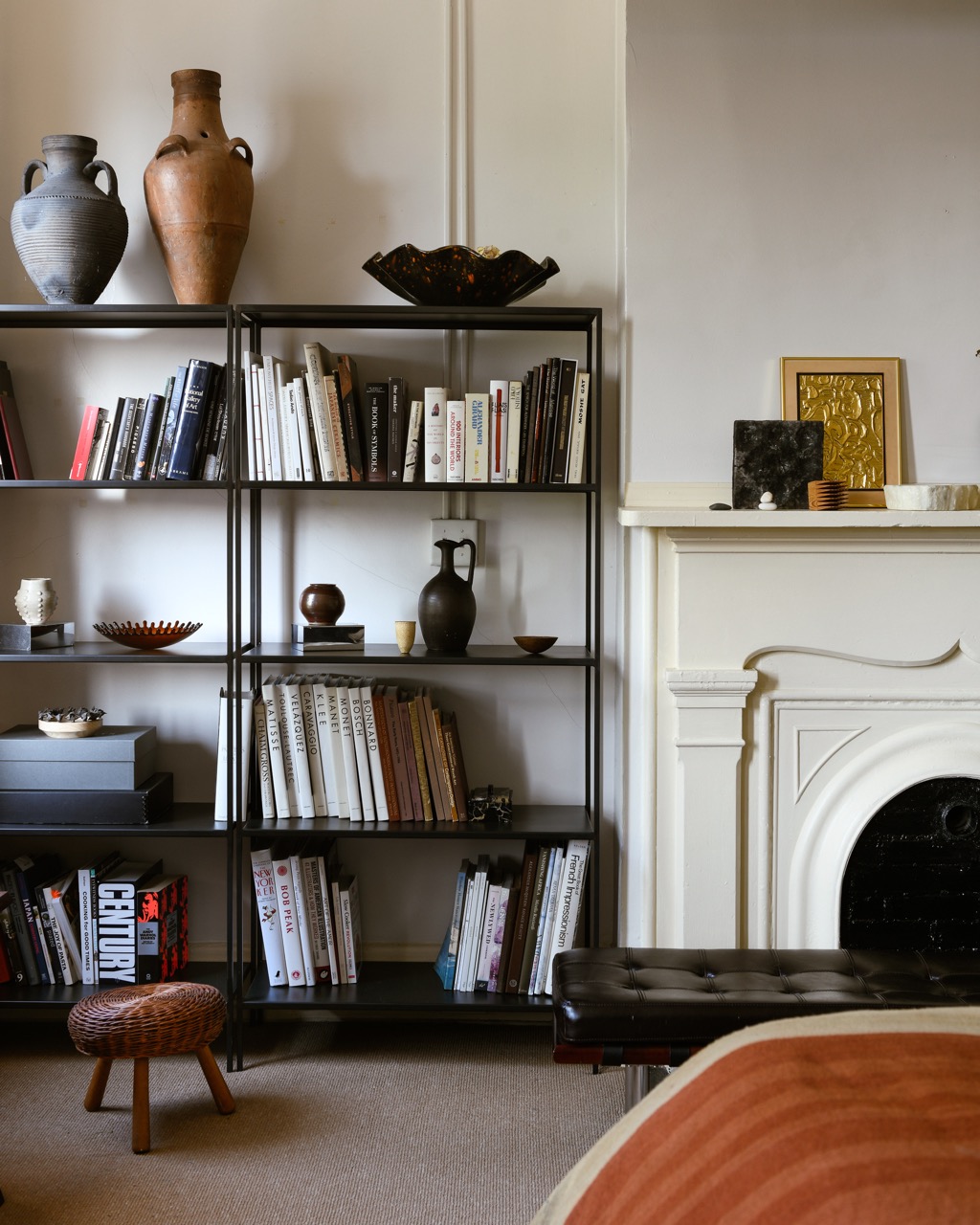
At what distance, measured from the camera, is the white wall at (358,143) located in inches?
109

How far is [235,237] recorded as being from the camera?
2.64 meters

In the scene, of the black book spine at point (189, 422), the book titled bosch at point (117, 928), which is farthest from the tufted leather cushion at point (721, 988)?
the black book spine at point (189, 422)

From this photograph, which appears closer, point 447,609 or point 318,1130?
point 318,1130

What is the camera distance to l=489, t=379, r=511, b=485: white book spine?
259 centimetres

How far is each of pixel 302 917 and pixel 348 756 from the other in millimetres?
406

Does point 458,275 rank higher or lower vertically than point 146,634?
higher

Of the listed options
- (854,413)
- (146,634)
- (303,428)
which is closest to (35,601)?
(146,634)

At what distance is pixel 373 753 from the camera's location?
267 centimetres

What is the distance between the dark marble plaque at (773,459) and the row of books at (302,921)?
1332 mm

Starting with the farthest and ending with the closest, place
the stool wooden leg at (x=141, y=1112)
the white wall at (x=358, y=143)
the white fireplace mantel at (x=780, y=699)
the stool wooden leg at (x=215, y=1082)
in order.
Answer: the white wall at (x=358, y=143), the white fireplace mantel at (x=780, y=699), the stool wooden leg at (x=215, y=1082), the stool wooden leg at (x=141, y=1112)

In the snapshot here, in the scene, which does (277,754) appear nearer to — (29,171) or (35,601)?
(35,601)

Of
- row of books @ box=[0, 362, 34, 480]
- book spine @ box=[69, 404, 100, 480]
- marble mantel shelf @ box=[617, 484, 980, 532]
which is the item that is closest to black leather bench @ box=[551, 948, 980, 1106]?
marble mantel shelf @ box=[617, 484, 980, 532]

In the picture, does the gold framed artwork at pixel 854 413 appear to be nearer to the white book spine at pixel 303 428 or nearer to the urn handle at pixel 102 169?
the white book spine at pixel 303 428

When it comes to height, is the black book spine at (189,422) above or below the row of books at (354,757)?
above
